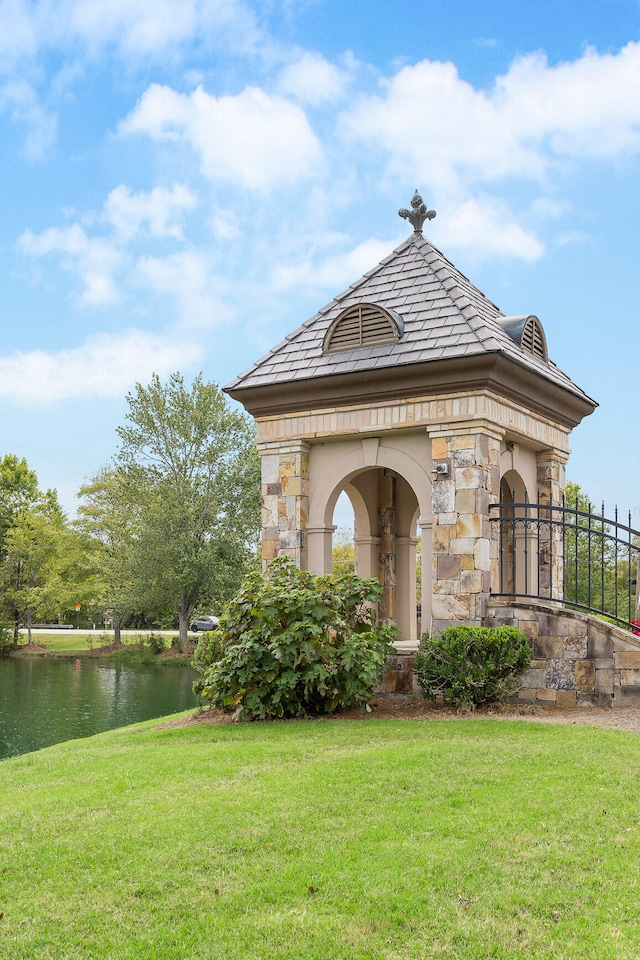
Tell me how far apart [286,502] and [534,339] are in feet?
12.2

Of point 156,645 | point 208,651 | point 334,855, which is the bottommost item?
point 156,645

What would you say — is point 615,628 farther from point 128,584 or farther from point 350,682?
point 128,584

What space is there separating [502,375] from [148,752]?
5236 millimetres

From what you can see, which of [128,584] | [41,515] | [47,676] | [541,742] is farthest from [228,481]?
[541,742]

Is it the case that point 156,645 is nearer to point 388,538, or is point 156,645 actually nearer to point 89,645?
point 89,645

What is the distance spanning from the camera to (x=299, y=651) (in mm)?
8156

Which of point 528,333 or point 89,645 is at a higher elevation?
point 528,333

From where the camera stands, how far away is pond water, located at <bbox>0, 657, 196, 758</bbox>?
14.7 m

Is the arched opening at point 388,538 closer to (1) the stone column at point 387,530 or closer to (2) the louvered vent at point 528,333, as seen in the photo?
(1) the stone column at point 387,530

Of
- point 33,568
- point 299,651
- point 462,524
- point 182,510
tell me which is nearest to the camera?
point 299,651

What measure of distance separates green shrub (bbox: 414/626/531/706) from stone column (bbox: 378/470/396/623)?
3.45 m

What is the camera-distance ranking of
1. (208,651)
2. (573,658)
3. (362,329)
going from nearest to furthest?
(573,658) → (208,651) → (362,329)

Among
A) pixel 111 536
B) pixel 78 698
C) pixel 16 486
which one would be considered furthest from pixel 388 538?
pixel 16 486

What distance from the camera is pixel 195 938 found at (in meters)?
3.41
